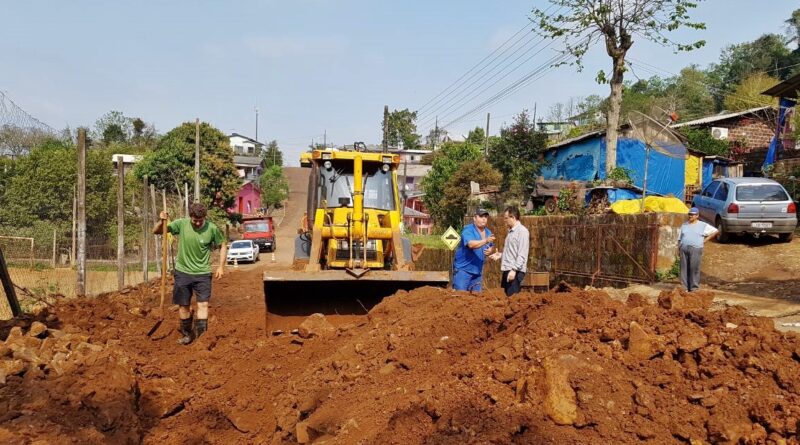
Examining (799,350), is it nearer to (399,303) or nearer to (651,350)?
(651,350)

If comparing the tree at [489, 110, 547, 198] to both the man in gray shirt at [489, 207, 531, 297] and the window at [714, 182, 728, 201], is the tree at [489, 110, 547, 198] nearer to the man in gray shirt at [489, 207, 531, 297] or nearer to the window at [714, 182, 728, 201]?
the window at [714, 182, 728, 201]

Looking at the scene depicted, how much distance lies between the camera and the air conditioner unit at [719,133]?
31094mm

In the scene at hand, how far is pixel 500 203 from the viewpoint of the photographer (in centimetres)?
2855

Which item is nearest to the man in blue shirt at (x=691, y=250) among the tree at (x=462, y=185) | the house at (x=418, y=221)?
the tree at (x=462, y=185)

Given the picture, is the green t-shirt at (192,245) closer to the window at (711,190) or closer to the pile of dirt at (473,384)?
the pile of dirt at (473,384)

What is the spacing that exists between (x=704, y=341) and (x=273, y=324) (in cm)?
548

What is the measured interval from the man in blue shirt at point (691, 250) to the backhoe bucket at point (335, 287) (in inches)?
176

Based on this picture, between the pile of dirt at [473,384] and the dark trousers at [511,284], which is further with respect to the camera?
the dark trousers at [511,284]

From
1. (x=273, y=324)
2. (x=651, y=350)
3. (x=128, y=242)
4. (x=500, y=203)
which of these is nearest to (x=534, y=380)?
(x=651, y=350)

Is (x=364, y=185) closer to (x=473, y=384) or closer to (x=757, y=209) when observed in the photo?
(x=473, y=384)

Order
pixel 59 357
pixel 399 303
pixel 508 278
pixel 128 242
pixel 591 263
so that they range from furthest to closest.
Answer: pixel 128 242 → pixel 591 263 → pixel 508 278 → pixel 399 303 → pixel 59 357

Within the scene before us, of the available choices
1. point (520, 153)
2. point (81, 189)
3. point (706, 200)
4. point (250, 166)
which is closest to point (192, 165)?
point (520, 153)

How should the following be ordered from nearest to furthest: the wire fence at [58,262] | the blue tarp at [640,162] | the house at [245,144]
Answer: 1. the wire fence at [58,262]
2. the blue tarp at [640,162]
3. the house at [245,144]

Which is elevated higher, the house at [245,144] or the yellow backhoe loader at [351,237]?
the house at [245,144]
